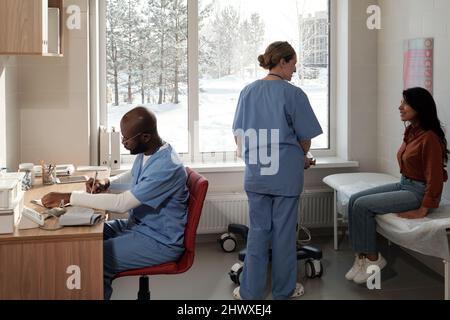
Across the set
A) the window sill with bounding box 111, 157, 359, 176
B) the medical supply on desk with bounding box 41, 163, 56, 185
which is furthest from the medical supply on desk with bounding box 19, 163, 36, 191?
the window sill with bounding box 111, 157, 359, 176

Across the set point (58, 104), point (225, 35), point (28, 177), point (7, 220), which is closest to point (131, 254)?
point (7, 220)

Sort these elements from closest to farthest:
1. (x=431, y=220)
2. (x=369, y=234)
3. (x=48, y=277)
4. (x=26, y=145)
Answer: (x=48, y=277), (x=431, y=220), (x=369, y=234), (x=26, y=145)

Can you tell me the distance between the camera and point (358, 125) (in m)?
4.35

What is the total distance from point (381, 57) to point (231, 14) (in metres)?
1.17

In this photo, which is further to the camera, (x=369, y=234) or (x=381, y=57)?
(x=381, y=57)

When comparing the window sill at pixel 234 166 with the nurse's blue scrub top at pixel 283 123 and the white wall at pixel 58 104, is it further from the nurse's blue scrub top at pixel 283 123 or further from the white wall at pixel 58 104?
the nurse's blue scrub top at pixel 283 123

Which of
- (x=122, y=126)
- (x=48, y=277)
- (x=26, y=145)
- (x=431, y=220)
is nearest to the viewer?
(x=48, y=277)

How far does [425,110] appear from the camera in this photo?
3.13 metres

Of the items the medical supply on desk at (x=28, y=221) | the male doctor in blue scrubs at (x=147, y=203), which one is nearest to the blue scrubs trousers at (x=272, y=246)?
the male doctor in blue scrubs at (x=147, y=203)

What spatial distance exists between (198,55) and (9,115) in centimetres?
146

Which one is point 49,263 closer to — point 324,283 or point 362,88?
point 324,283

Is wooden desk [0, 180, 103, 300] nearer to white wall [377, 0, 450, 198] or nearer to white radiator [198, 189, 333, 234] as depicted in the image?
white radiator [198, 189, 333, 234]

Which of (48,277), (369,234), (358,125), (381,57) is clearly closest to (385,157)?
(358,125)
